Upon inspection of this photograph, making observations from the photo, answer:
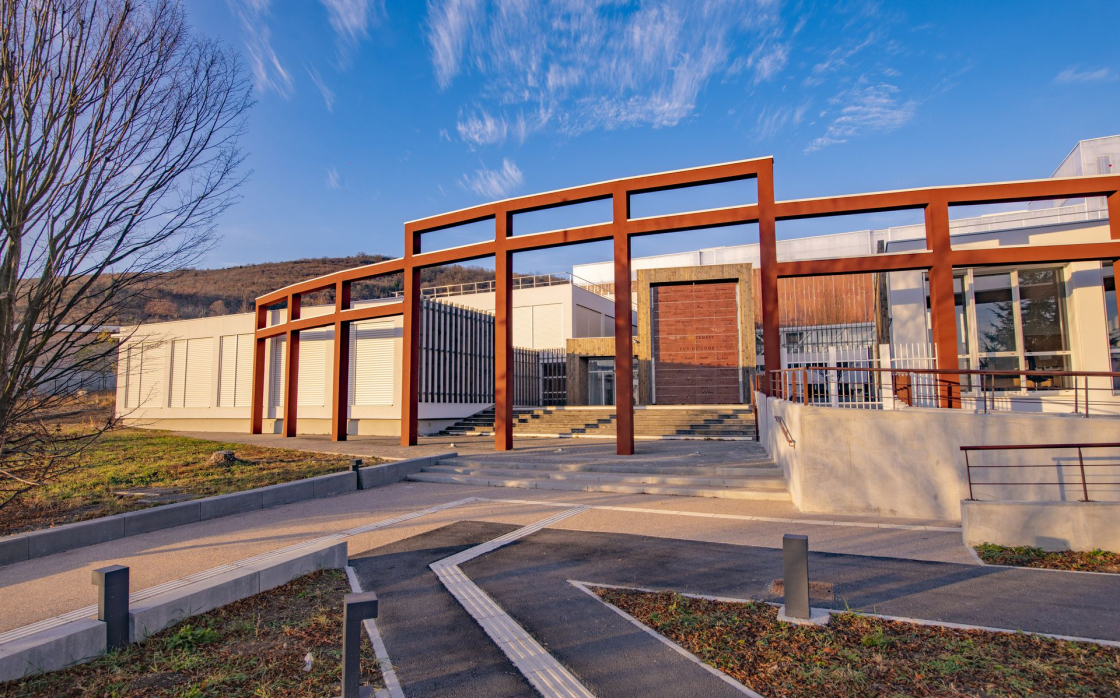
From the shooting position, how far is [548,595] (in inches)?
215

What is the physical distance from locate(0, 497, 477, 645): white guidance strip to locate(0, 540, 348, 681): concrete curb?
0.95 feet

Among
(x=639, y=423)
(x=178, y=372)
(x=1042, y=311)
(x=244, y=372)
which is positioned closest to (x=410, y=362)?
(x=639, y=423)

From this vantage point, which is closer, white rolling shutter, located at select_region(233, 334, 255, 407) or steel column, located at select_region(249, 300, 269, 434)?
steel column, located at select_region(249, 300, 269, 434)

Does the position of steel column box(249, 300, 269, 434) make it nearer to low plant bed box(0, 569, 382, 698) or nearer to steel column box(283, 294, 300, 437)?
steel column box(283, 294, 300, 437)

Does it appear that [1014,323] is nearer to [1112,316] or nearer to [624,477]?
[1112,316]

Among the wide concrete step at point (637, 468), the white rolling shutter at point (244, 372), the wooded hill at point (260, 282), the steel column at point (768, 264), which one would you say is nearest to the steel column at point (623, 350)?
the wide concrete step at point (637, 468)

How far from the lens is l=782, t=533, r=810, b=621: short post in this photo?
4676 mm

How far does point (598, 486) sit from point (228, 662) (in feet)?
25.8

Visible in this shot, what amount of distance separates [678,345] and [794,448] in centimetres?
1744

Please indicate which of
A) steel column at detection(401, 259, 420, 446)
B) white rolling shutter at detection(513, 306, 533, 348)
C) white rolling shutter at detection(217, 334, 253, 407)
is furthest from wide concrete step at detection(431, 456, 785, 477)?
white rolling shutter at detection(217, 334, 253, 407)

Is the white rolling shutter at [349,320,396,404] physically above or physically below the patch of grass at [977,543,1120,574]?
above

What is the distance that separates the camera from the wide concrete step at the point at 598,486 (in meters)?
10.2

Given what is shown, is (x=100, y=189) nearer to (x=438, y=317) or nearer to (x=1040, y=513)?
(x=1040, y=513)

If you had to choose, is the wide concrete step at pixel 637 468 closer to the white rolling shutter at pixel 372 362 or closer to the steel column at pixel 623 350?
the steel column at pixel 623 350
